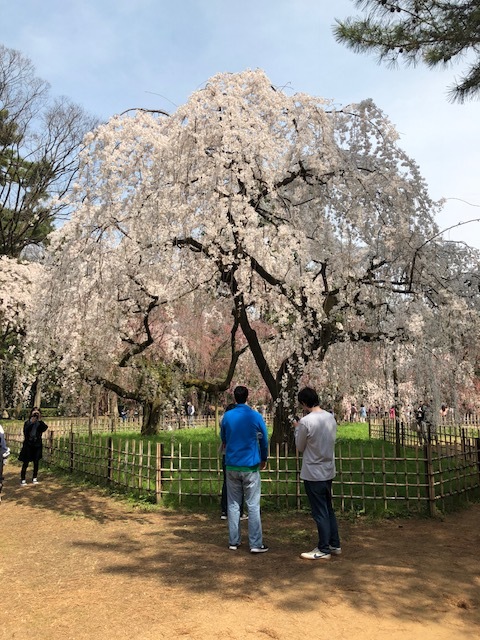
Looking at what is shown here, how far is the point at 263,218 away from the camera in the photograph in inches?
379

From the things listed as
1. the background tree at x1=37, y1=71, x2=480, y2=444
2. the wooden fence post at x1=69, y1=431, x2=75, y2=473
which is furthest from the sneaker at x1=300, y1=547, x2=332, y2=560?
the wooden fence post at x1=69, y1=431, x2=75, y2=473

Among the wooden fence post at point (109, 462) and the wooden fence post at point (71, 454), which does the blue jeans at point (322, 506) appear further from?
the wooden fence post at point (71, 454)

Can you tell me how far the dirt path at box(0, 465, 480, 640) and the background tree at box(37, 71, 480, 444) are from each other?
3754 mm

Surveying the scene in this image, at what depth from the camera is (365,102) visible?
9180 millimetres

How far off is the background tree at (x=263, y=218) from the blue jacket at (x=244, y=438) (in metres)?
3.09

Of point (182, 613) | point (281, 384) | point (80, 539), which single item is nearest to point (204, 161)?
point (281, 384)

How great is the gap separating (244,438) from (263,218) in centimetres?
528

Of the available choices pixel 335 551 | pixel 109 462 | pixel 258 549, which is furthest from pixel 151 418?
pixel 335 551

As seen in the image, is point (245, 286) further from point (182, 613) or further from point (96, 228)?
point (182, 613)

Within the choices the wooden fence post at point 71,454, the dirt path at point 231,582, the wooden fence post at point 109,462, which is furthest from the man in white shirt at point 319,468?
the wooden fence post at point 71,454

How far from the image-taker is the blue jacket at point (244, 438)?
18.1 feet

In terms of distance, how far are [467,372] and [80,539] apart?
7290 millimetres

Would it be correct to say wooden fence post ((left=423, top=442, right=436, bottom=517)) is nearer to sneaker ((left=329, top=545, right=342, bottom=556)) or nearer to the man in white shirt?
sneaker ((left=329, top=545, right=342, bottom=556))

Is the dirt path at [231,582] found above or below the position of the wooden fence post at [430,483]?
below
